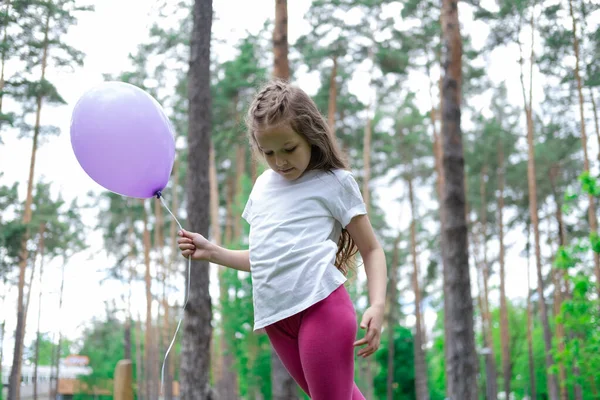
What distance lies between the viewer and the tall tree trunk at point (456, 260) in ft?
18.5

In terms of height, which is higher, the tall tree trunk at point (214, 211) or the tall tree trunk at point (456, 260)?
the tall tree trunk at point (214, 211)

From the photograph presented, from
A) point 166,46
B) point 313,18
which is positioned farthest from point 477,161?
point 166,46

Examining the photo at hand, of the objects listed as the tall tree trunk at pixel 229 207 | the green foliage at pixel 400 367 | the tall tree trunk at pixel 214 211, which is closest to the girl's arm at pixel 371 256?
the tall tree trunk at pixel 214 211

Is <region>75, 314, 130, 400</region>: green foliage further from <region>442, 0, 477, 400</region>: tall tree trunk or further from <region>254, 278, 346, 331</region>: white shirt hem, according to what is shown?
<region>254, 278, 346, 331</region>: white shirt hem

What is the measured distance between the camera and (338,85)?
1795 centimetres

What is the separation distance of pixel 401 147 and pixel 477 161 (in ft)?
7.64

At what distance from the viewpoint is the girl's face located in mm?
1896

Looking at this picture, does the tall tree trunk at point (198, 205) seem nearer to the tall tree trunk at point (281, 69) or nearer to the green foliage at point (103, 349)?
the tall tree trunk at point (281, 69)

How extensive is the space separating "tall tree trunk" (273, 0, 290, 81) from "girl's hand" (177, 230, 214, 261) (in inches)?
265

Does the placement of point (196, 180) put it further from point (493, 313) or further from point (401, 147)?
point (493, 313)

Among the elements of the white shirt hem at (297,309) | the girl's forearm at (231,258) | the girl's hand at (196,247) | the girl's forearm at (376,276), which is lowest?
the white shirt hem at (297,309)

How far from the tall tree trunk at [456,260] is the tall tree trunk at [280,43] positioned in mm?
2839

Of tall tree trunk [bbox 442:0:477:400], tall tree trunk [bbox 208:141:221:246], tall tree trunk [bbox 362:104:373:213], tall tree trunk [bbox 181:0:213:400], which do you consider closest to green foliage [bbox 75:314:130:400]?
tall tree trunk [bbox 208:141:221:246]

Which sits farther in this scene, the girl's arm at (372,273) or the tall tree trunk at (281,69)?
the tall tree trunk at (281,69)
